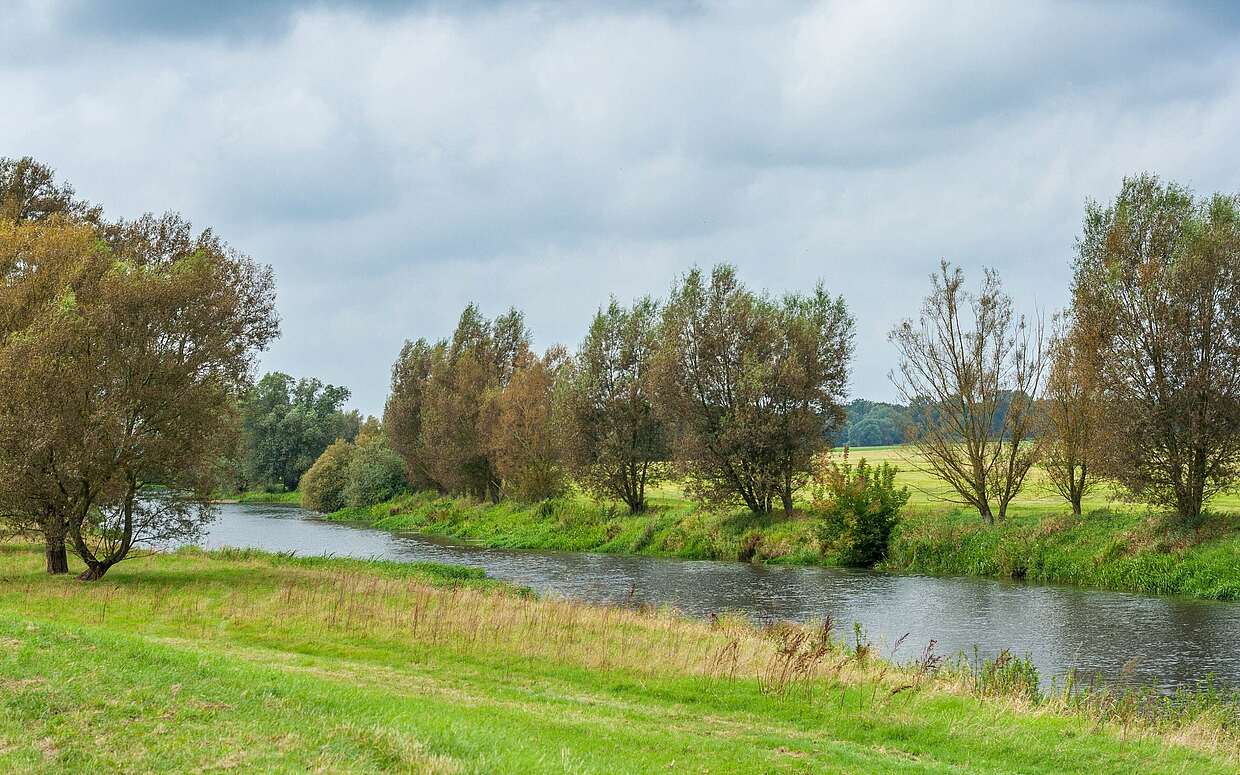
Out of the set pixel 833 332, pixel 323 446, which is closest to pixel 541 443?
pixel 833 332

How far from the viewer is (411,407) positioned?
85.7m

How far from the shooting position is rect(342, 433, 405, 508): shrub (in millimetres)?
89500

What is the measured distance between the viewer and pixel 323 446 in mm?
122438

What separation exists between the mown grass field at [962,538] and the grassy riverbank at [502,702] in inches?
703

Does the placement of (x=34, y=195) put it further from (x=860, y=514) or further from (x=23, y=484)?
(x=860, y=514)

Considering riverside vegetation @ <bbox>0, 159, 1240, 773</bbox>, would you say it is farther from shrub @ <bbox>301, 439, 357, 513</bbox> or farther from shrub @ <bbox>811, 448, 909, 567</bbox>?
shrub @ <bbox>301, 439, 357, 513</bbox>

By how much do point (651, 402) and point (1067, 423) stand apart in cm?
2085

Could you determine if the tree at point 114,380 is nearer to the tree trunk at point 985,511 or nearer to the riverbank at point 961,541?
the riverbank at point 961,541

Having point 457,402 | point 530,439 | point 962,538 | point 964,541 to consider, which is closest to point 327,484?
point 457,402

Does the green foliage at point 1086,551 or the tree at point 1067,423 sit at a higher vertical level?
the tree at point 1067,423

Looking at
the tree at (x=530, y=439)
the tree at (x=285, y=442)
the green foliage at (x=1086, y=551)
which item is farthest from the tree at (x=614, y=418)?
the tree at (x=285, y=442)

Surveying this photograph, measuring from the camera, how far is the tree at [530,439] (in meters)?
65.6

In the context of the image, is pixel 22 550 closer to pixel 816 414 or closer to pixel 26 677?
pixel 26 677

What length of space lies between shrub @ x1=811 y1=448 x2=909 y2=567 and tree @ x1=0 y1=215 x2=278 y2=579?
2621cm
